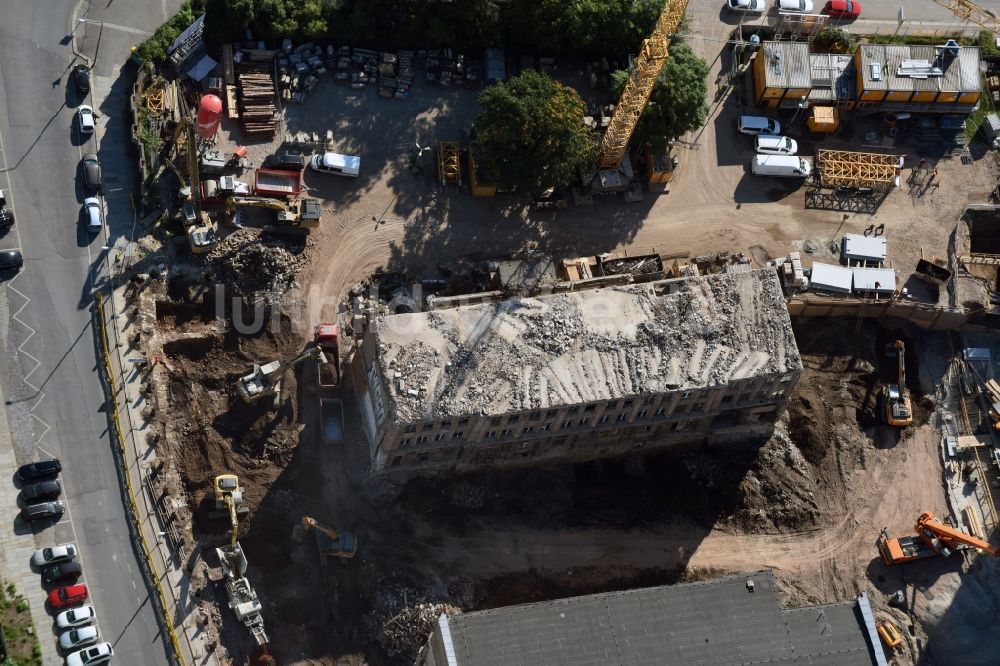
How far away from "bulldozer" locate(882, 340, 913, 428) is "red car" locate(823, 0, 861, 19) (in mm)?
47785

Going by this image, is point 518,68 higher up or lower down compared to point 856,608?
higher up

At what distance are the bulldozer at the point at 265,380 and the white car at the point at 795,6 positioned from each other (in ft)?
261

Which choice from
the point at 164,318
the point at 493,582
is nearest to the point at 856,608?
the point at 493,582

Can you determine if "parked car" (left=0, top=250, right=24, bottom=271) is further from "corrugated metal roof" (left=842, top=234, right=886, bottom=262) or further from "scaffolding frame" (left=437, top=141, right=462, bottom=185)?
"corrugated metal roof" (left=842, top=234, right=886, bottom=262)

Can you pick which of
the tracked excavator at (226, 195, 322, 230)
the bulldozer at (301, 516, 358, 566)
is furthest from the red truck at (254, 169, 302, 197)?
the bulldozer at (301, 516, 358, 566)

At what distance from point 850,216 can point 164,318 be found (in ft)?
291

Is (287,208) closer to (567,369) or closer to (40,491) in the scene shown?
(567,369)

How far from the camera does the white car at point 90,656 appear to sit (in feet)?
498

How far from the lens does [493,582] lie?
168 meters

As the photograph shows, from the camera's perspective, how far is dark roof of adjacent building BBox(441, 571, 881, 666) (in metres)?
152

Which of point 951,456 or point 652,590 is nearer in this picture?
point 652,590

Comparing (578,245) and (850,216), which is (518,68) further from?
(850,216)

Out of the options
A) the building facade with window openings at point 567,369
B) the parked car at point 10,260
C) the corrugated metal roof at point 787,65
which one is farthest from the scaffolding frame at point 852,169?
the parked car at point 10,260

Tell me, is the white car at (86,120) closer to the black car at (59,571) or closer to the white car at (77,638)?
the black car at (59,571)
